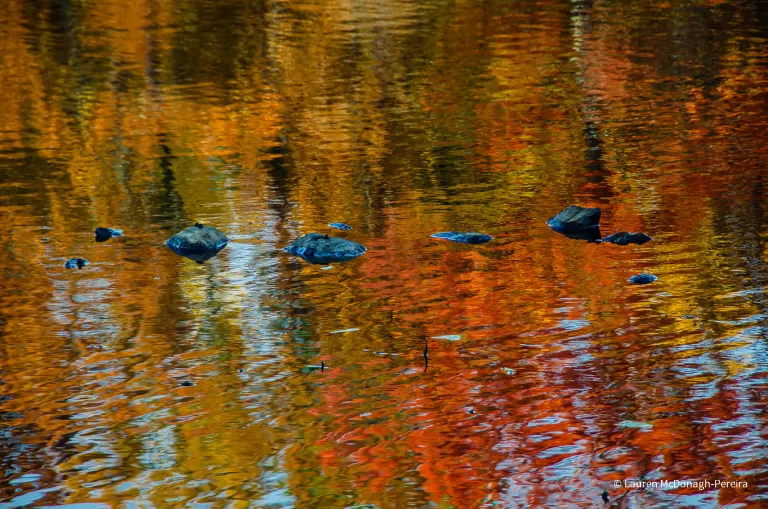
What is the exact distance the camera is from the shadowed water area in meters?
7.23

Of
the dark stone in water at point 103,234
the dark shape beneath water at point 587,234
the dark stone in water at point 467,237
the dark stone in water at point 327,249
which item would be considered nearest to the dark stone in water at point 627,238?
the dark shape beneath water at point 587,234

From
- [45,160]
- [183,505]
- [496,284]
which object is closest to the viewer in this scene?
[183,505]

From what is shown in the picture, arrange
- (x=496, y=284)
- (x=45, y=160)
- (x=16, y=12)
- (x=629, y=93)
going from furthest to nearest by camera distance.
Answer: (x=16, y=12)
(x=629, y=93)
(x=45, y=160)
(x=496, y=284)

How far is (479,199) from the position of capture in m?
14.5

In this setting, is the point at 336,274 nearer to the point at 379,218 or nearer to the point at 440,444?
the point at 379,218

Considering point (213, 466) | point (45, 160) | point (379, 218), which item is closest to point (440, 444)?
point (213, 466)

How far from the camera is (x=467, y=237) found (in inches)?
495

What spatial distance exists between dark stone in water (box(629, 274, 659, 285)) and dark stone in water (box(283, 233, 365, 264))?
2996 millimetres

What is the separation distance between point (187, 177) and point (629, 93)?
33.9ft

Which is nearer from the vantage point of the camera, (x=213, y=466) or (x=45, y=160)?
Answer: (x=213, y=466)

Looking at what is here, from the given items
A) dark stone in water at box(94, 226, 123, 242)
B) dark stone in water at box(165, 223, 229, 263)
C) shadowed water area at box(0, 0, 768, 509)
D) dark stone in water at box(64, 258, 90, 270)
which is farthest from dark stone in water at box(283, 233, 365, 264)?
dark stone in water at box(94, 226, 123, 242)

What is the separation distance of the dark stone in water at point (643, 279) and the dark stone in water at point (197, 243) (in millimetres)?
4547

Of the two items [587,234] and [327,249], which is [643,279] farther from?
[327,249]

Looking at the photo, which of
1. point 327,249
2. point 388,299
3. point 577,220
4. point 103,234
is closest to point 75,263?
point 103,234
